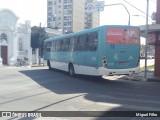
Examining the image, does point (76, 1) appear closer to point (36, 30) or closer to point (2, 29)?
point (36, 30)

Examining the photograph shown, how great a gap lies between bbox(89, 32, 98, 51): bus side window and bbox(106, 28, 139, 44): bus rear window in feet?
2.47

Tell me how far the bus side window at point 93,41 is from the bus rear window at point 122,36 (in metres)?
0.75

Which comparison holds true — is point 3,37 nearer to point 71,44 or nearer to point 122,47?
point 71,44

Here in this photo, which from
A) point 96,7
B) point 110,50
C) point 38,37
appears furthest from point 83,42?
point 38,37

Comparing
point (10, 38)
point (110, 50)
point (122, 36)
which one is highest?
point (10, 38)

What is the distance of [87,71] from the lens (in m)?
17.5

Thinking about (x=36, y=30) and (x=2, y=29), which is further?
(x=36, y=30)

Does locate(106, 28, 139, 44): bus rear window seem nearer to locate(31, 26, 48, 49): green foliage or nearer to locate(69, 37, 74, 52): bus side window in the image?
locate(69, 37, 74, 52): bus side window

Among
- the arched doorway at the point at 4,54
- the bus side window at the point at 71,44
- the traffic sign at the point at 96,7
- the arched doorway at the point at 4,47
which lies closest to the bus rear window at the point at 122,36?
the bus side window at the point at 71,44

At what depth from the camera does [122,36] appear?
1625cm

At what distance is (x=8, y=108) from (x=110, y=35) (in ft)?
27.1

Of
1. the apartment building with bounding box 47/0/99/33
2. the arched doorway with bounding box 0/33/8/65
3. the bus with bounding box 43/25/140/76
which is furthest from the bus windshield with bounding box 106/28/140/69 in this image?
the apartment building with bounding box 47/0/99/33

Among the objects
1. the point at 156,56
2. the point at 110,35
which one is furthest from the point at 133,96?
the point at 156,56

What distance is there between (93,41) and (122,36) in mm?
1668
